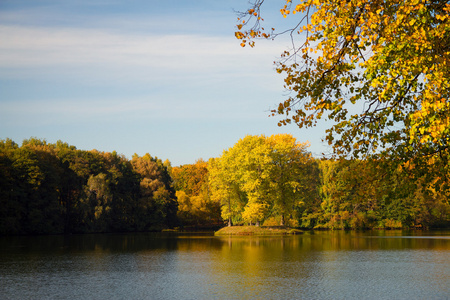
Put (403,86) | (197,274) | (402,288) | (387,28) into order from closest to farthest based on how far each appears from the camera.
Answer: (387,28), (403,86), (402,288), (197,274)

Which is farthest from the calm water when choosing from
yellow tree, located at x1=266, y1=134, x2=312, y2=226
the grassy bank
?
yellow tree, located at x1=266, y1=134, x2=312, y2=226

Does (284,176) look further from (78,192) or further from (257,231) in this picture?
(78,192)

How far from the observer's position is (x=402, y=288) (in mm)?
22578

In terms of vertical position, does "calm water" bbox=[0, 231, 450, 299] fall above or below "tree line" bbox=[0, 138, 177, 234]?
below

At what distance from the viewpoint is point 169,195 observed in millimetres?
92750

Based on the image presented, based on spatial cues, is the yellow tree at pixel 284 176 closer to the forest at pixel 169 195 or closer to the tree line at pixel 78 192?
the forest at pixel 169 195

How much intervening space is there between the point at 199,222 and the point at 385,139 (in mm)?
92472

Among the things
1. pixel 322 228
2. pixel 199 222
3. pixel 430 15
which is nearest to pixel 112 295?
pixel 430 15

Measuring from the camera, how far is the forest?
71250mm

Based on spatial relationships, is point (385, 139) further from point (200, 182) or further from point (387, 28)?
point (200, 182)

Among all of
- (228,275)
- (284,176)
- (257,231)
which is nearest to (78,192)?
(257,231)

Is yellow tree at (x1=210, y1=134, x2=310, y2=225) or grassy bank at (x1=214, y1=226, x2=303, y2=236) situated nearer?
grassy bank at (x1=214, y1=226, x2=303, y2=236)

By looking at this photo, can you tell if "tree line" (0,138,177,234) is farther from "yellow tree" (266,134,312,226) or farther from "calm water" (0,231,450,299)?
"calm water" (0,231,450,299)

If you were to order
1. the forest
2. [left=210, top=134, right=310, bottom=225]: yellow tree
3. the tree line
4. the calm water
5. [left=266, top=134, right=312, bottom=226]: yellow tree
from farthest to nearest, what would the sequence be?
[left=266, top=134, right=312, bottom=226]: yellow tree, [left=210, top=134, right=310, bottom=225]: yellow tree, the forest, the tree line, the calm water
